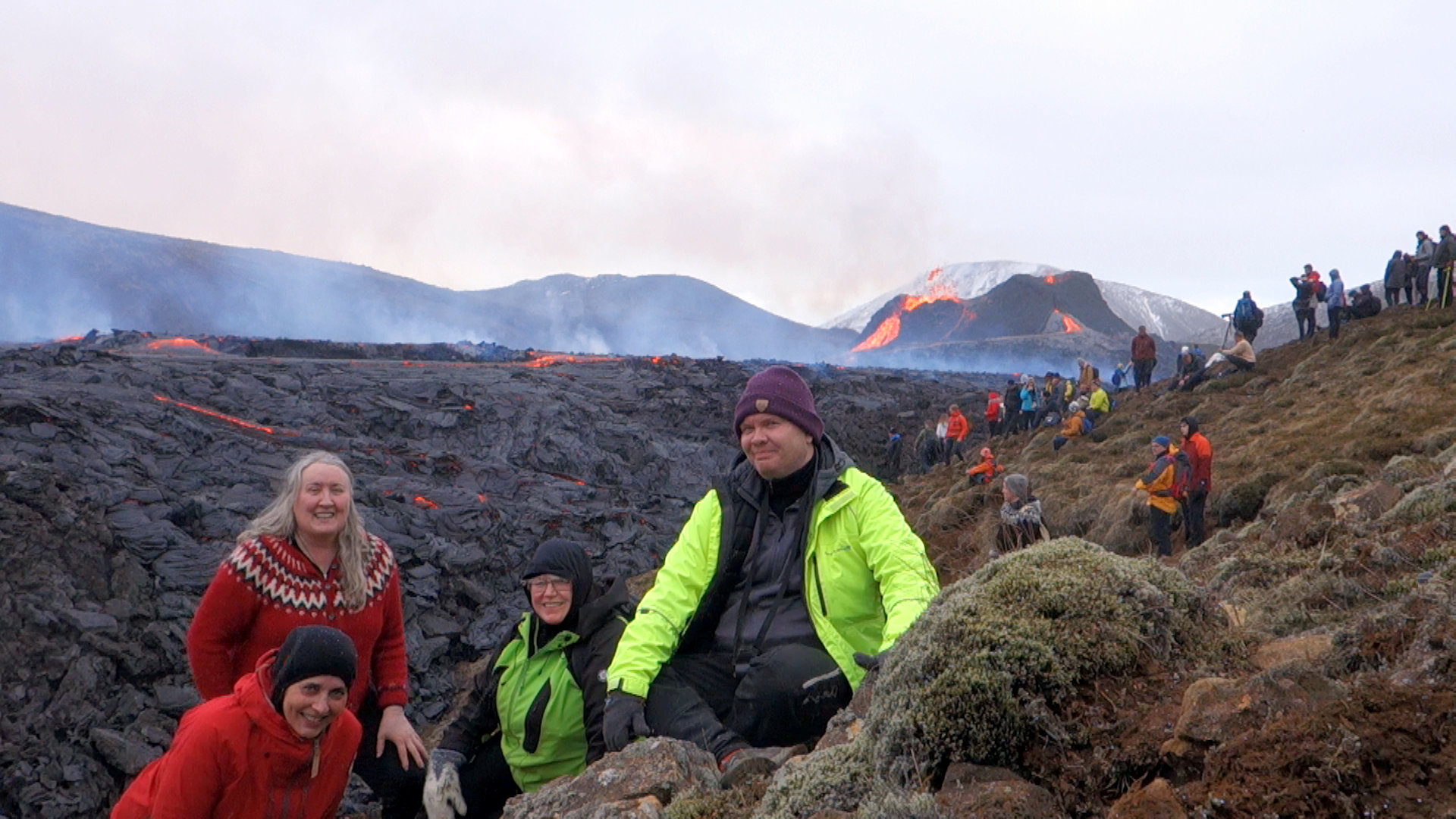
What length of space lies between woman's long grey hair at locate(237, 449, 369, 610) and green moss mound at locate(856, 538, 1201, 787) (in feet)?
8.78

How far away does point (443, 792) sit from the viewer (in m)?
4.34

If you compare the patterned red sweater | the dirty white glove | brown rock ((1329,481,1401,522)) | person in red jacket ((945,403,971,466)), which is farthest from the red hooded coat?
person in red jacket ((945,403,971,466))

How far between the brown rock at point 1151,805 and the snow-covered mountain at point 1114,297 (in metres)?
97.2

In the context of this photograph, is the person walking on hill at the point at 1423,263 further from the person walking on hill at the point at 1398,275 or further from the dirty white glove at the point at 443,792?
the dirty white glove at the point at 443,792

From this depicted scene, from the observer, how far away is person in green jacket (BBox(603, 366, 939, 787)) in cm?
353

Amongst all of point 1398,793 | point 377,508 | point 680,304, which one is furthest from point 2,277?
point 1398,793

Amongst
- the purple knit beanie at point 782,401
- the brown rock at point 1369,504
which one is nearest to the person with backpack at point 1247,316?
the brown rock at point 1369,504

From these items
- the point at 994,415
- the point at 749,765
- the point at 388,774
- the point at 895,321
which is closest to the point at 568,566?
the point at 388,774

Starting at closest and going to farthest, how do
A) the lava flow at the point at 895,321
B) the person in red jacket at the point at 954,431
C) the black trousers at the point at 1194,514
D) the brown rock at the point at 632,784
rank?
1. the brown rock at the point at 632,784
2. the black trousers at the point at 1194,514
3. the person in red jacket at the point at 954,431
4. the lava flow at the point at 895,321

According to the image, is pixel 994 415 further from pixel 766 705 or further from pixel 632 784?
pixel 632 784

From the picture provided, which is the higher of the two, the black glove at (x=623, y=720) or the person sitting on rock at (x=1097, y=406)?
the person sitting on rock at (x=1097, y=406)

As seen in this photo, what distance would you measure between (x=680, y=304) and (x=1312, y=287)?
297ft

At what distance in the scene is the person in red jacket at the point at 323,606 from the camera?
410cm

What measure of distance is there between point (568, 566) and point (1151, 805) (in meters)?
3.07
